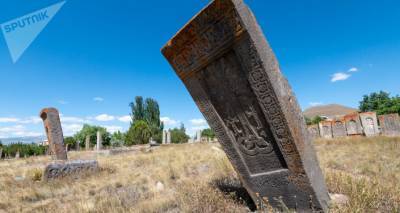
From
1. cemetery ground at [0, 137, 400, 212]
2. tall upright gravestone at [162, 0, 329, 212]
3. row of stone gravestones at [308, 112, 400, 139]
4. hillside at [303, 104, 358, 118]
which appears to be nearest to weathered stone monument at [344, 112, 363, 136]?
row of stone gravestones at [308, 112, 400, 139]

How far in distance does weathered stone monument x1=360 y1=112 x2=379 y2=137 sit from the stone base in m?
17.4

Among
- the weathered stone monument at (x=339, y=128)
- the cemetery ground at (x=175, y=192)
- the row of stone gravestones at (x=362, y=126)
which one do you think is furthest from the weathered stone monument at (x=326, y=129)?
the cemetery ground at (x=175, y=192)

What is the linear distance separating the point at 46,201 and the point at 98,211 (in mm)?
1893

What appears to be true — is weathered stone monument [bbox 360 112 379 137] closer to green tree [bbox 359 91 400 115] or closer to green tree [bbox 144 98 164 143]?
green tree [bbox 359 91 400 115]

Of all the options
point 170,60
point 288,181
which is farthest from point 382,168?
point 170,60

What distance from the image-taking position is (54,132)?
9.39 m

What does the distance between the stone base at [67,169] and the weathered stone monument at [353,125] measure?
1767cm

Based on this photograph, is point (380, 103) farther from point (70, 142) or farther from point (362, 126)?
point (70, 142)

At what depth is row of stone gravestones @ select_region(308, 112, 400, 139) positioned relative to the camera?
1496 centimetres

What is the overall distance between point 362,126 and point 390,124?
1.83 meters

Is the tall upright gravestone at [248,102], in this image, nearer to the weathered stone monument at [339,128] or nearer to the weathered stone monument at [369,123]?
the weathered stone monument at [369,123]

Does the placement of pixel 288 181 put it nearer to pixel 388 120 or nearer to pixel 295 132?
pixel 295 132

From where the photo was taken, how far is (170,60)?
3.17 metres

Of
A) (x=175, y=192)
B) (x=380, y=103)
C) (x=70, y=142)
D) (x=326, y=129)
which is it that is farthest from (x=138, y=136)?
(x=380, y=103)
